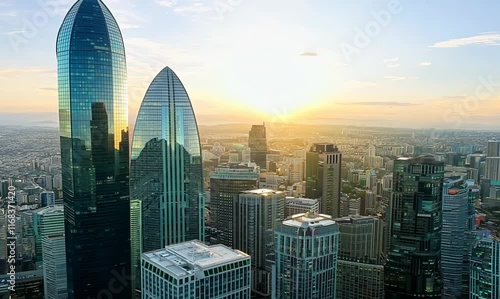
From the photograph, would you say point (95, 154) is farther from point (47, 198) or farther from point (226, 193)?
point (226, 193)

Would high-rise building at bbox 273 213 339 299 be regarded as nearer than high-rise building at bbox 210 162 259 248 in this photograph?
Yes

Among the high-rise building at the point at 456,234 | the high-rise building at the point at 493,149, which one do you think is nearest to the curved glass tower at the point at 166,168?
the high-rise building at the point at 456,234

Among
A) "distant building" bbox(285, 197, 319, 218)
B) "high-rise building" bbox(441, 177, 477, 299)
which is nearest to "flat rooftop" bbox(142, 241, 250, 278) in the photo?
"high-rise building" bbox(441, 177, 477, 299)

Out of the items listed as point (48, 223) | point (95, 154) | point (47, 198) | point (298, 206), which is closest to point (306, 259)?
point (95, 154)

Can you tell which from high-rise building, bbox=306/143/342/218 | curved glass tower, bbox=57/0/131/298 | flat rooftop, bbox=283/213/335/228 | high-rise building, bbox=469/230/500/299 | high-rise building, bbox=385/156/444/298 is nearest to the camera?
high-rise building, bbox=469/230/500/299

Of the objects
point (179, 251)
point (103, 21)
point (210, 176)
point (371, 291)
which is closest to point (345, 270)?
point (371, 291)

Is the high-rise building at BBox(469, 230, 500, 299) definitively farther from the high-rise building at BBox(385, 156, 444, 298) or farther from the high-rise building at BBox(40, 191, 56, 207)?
the high-rise building at BBox(40, 191, 56, 207)
